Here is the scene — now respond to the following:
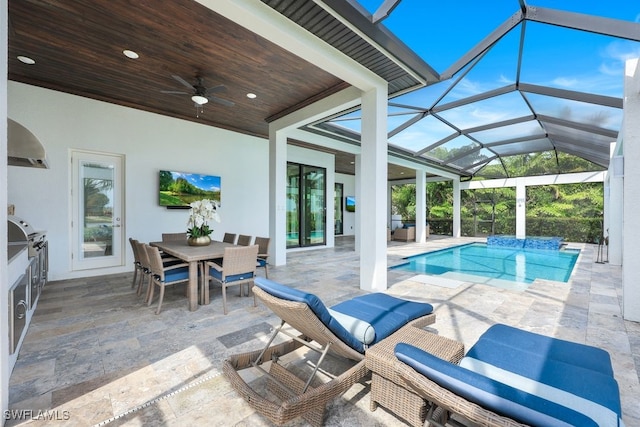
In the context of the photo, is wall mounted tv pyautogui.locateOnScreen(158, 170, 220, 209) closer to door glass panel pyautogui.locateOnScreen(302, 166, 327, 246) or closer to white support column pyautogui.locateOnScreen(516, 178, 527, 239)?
door glass panel pyautogui.locateOnScreen(302, 166, 327, 246)

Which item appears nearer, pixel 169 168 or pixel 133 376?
pixel 133 376

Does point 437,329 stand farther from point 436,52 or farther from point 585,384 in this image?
point 436,52

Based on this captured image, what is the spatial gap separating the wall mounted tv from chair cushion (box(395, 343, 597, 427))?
20.3 ft

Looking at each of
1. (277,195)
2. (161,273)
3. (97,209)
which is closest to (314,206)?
(277,195)

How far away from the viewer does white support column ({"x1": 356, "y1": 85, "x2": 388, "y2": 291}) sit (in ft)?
14.2

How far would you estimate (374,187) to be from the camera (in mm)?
4324

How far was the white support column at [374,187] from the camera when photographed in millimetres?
4316

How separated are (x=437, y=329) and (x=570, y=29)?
153 inches

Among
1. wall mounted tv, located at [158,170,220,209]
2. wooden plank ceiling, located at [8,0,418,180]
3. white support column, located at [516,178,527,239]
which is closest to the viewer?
wooden plank ceiling, located at [8,0,418,180]

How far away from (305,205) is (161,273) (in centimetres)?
622

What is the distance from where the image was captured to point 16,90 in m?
4.57

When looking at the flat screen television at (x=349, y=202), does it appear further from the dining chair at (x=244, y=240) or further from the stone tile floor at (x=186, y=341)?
the dining chair at (x=244, y=240)

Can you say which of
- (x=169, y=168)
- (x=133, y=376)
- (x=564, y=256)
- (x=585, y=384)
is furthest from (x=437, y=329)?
(x=564, y=256)

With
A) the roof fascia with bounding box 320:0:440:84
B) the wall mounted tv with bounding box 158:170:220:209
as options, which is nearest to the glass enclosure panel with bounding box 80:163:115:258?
the wall mounted tv with bounding box 158:170:220:209
